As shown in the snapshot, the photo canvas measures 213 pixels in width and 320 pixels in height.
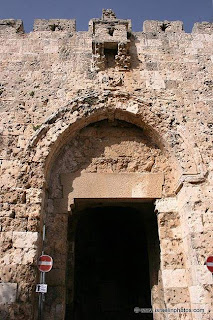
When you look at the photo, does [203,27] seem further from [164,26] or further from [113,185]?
[113,185]

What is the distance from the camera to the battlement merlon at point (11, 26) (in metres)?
6.33

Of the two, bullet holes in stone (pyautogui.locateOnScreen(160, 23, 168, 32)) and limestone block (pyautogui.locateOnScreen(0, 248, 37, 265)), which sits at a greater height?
bullet holes in stone (pyautogui.locateOnScreen(160, 23, 168, 32))

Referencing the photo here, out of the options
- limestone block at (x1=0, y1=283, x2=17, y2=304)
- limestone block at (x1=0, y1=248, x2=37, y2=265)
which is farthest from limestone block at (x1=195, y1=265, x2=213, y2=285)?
limestone block at (x1=0, y1=283, x2=17, y2=304)

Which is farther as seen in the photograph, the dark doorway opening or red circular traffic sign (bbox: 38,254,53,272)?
the dark doorway opening

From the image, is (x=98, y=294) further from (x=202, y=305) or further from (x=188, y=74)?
(x=188, y=74)

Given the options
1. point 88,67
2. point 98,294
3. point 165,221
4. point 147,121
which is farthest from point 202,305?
point 98,294

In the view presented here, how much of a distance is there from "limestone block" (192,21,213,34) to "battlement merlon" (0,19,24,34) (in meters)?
3.77

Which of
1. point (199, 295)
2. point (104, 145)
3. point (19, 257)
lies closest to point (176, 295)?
point (199, 295)

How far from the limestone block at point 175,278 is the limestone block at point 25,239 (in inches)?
82.9

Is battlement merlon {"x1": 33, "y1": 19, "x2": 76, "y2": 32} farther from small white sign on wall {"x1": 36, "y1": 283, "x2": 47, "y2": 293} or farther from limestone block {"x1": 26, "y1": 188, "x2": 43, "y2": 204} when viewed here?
small white sign on wall {"x1": 36, "y1": 283, "x2": 47, "y2": 293}

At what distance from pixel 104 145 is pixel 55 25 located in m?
2.92

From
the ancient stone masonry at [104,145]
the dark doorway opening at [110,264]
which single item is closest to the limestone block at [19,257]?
the ancient stone masonry at [104,145]

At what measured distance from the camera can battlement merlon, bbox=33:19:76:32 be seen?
21.0ft

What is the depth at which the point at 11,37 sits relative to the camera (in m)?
6.25
